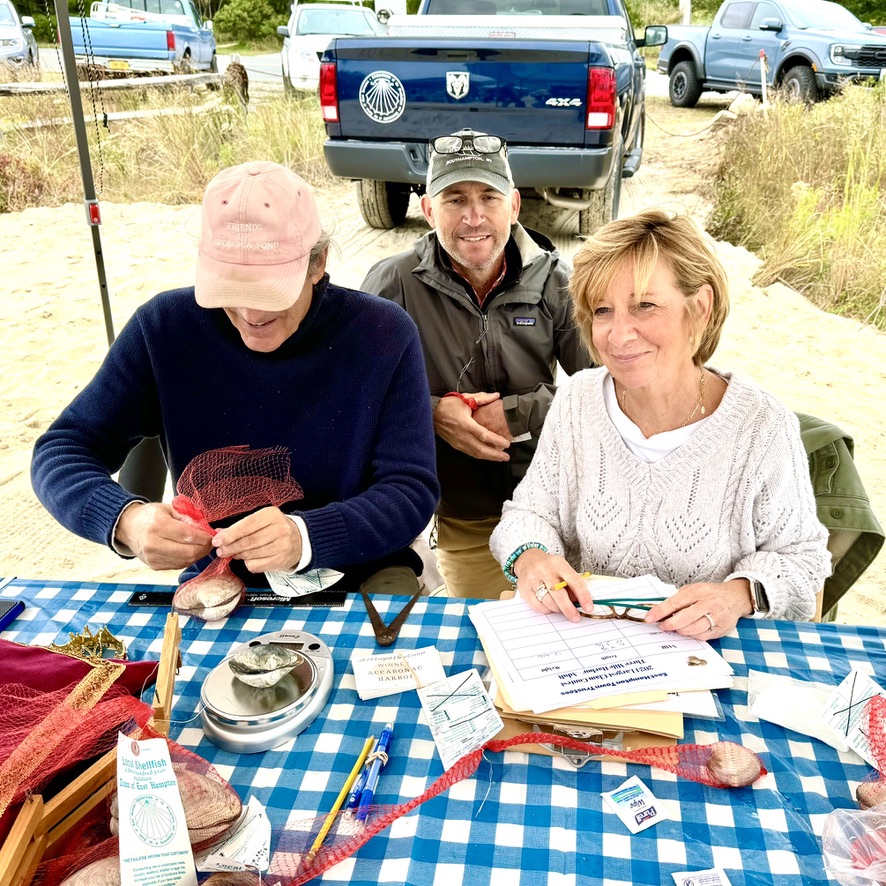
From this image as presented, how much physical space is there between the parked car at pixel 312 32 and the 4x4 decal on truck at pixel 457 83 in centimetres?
702

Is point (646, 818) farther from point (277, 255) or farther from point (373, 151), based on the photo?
point (373, 151)

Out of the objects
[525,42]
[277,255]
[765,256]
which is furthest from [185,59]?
[277,255]

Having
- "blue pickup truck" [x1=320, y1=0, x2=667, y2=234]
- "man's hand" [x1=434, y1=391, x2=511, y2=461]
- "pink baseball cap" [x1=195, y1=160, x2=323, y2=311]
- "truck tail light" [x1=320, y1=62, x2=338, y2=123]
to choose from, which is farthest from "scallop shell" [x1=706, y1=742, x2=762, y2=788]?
Result: "truck tail light" [x1=320, y1=62, x2=338, y2=123]

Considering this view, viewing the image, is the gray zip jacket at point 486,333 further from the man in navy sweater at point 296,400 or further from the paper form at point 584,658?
the paper form at point 584,658

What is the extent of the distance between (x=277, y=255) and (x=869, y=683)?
4.83ft

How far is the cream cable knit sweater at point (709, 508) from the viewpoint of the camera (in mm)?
1779

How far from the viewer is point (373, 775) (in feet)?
4.04

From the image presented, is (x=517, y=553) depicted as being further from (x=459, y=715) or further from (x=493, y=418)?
(x=493, y=418)

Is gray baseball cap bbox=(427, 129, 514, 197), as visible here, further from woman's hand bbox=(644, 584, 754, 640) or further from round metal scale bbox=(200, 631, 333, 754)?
round metal scale bbox=(200, 631, 333, 754)

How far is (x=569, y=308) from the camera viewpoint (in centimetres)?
280

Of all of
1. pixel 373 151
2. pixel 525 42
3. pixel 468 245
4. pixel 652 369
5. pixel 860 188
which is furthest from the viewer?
pixel 860 188

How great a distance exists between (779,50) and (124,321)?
10.5 metres

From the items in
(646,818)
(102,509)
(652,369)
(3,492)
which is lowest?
(3,492)

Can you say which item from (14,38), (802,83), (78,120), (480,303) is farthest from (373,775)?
(14,38)
